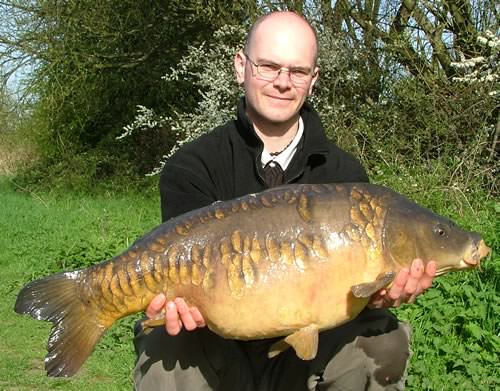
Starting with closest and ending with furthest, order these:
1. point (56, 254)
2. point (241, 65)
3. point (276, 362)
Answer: point (276, 362), point (241, 65), point (56, 254)

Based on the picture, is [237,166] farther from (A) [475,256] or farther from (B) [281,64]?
(A) [475,256]

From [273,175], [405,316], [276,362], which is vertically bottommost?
[405,316]

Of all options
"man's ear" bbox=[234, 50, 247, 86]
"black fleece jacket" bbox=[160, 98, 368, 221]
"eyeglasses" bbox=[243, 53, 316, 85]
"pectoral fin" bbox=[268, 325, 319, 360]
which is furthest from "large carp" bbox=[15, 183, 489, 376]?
"man's ear" bbox=[234, 50, 247, 86]

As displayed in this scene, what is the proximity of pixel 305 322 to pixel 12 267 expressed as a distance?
316 cm

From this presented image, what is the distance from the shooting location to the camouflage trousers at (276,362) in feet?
5.62

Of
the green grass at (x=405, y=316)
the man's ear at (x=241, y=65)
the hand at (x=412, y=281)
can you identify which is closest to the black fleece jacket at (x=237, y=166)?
the man's ear at (x=241, y=65)

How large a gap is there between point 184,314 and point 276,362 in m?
0.43

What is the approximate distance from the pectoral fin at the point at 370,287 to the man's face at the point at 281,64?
63 cm

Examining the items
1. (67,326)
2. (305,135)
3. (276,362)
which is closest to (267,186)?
(305,135)

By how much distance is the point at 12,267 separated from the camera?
4.26m

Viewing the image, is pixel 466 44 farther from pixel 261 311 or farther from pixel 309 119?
pixel 261 311

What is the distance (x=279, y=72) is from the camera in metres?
1.96

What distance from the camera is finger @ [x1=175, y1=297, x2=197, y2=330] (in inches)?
60.6

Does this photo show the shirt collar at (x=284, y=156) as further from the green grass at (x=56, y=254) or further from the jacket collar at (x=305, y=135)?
the green grass at (x=56, y=254)
